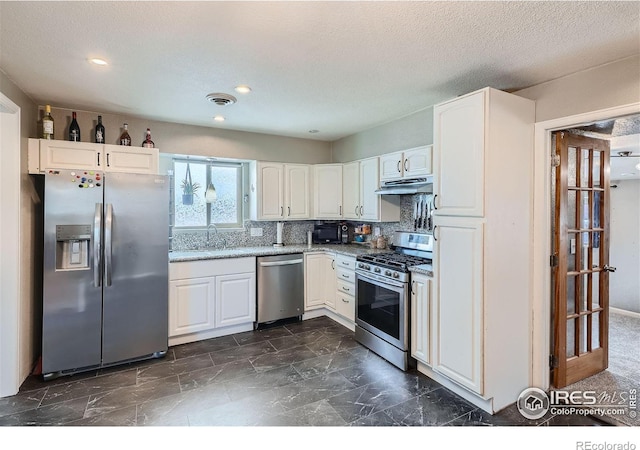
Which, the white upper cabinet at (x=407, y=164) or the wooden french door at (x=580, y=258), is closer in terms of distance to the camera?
the wooden french door at (x=580, y=258)

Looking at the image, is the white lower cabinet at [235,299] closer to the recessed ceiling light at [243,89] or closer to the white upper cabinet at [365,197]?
the white upper cabinet at [365,197]

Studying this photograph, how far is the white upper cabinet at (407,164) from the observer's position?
3.13 meters

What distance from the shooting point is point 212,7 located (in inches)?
64.3

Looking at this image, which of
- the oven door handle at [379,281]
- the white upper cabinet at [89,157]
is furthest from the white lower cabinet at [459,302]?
the white upper cabinet at [89,157]

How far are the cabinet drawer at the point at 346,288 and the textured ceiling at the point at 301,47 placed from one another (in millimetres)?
1994

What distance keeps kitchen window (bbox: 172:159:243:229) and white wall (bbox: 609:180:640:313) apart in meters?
5.61

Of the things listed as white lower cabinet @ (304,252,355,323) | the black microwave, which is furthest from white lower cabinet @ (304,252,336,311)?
the black microwave

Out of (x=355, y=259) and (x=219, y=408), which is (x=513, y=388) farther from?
(x=219, y=408)

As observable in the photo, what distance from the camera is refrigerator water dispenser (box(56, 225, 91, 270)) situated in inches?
109

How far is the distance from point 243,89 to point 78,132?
1778mm

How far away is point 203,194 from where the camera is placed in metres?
4.30

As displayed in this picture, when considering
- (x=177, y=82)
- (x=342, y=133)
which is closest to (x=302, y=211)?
(x=342, y=133)

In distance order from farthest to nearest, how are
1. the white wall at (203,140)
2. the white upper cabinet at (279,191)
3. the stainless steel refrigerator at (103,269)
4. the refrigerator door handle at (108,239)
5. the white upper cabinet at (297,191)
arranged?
the white upper cabinet at (297,191) → the white upper cabinet at (279,191) → the white wall at (203,140) → the refrigerator door handle at (108,239) → the stainless steel refrigerator at (103,269)

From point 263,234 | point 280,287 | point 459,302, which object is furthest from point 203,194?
point 459,302
